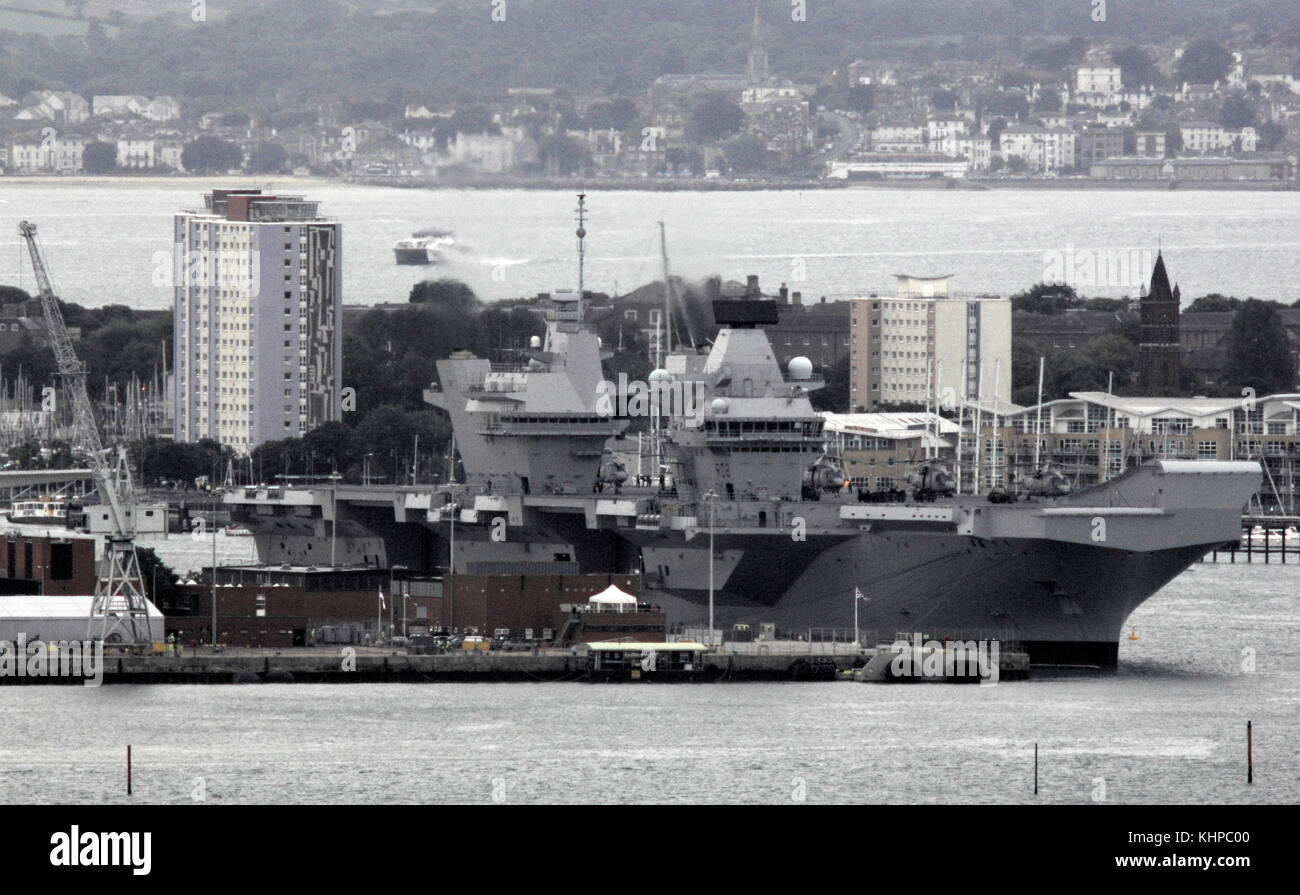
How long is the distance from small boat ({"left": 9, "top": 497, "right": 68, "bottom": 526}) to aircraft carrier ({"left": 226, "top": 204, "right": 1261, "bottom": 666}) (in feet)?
106

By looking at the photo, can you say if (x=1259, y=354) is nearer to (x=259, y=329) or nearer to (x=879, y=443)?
(x=879, y=443)

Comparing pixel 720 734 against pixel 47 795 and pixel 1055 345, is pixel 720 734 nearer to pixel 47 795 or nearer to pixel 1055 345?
pixel 47 795

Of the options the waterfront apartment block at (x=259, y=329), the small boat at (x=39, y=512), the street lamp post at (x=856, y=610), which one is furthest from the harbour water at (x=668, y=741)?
the waterfront apartment block at (x=259, y=329)

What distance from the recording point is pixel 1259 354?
498ft

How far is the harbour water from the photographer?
51469 millimetres

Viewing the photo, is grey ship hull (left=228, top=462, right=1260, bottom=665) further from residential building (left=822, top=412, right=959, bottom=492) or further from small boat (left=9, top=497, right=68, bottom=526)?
residential building (left=822, top=412, right=959, bottom=492)

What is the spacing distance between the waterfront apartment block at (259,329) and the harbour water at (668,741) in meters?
69.6

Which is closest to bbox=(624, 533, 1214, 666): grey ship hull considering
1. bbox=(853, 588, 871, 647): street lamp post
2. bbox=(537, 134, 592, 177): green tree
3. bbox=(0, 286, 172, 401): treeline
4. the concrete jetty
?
bbox=(853, 588, 871, 647): street lamp post

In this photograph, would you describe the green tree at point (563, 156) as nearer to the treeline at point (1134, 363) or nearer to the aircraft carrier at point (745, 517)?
the treeline at point (1134, 363)

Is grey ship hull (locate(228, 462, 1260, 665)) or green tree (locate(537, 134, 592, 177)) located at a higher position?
green tree (locate(537, 134, 592, 177))

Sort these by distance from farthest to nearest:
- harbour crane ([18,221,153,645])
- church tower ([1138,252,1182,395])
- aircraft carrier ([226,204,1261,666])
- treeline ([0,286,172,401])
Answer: treeline ([0,286,172,401]) → church tower ([1138,252,1182,395]) → aircraft carrier ([226,204,1261,666]) → harbour crane ([18,221,153,645])

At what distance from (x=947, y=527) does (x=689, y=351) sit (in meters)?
9.52

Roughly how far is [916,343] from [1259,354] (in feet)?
60.3
